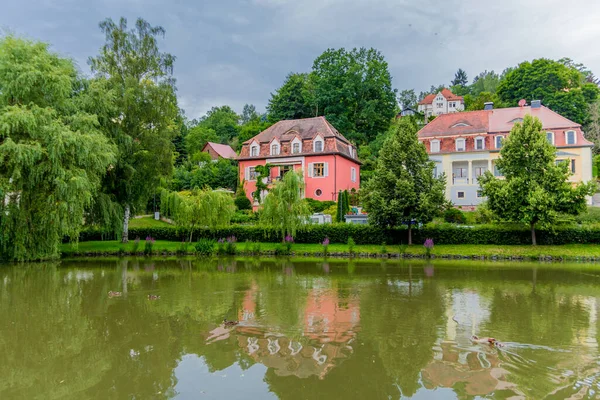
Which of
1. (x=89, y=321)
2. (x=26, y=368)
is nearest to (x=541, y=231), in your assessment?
(x=89, y=321)

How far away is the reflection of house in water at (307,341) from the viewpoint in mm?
7137

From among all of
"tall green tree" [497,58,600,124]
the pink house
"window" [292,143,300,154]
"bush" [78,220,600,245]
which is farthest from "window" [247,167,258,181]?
"tall green tree" [497,58,600,124]

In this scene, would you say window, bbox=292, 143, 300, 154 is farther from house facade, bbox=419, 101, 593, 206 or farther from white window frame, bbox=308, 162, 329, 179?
house facade, bbox=419, 101, 593, 206

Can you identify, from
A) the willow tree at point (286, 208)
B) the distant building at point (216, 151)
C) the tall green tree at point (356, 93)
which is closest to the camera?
the willow tree at point (286, 208)

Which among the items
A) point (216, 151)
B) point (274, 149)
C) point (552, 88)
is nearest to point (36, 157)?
point (274, 149)

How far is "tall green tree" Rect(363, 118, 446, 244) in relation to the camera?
A: 2731cm

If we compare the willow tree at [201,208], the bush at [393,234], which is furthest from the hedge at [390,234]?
the willow tree at [201,208]

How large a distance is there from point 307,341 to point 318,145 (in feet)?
116

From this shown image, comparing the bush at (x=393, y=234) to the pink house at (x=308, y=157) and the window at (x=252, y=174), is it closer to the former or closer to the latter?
the pink house at (x=308, y=157)

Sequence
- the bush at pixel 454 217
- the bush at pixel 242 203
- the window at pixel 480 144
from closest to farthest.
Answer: the bush at pixel 454 217
the window at pixel 480 144
the bush at pixel 242 203

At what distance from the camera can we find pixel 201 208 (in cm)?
2959

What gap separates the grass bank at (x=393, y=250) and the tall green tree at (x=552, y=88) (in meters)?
39.8

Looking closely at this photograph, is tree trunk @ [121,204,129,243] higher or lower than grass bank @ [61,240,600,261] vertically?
higher

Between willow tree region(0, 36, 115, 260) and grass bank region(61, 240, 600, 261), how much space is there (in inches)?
201
